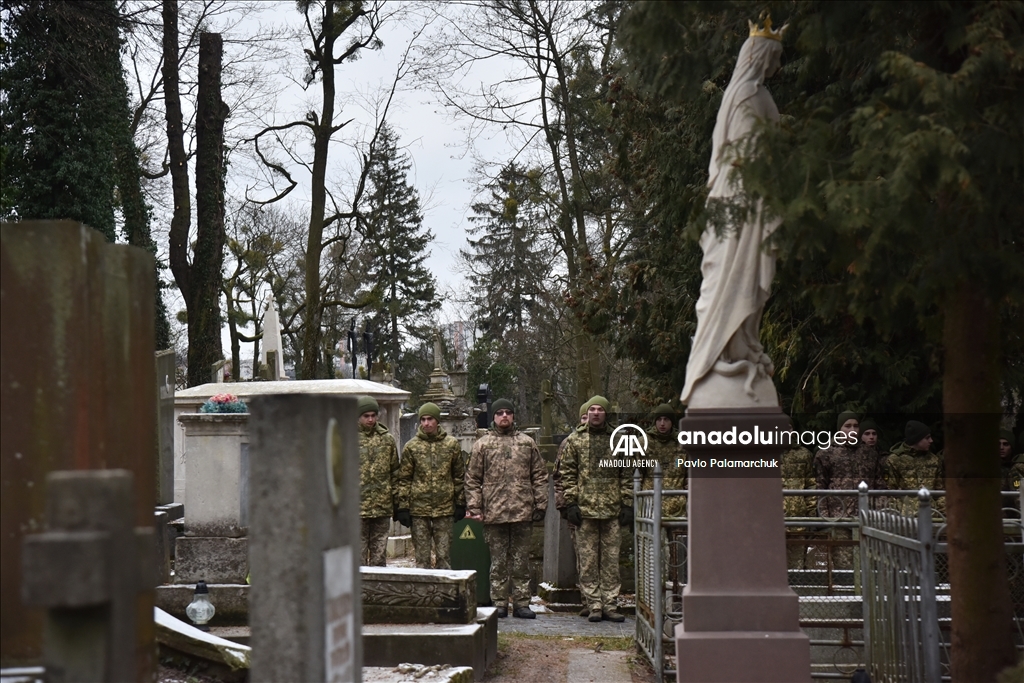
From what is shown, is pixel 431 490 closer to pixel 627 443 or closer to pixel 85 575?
pixel 627 443

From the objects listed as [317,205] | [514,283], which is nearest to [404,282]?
[514,283]

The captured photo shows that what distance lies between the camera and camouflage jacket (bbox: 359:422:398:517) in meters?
11.8

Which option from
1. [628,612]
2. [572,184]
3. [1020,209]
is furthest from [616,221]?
[1020,209]

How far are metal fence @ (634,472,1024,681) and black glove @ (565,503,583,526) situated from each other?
3.59 ft

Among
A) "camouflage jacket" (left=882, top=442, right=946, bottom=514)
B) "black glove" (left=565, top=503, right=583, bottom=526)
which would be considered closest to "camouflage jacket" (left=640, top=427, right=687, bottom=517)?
"black glove" (left=565, top=503, right=583, bottom=526)

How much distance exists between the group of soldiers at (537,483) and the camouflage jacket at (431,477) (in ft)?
0.04

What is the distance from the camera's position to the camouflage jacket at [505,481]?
11469mm

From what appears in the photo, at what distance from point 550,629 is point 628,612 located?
124 centimetres

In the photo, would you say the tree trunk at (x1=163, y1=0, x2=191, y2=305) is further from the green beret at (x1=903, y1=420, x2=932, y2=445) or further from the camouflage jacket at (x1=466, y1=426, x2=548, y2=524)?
the green beret at (x1=903, y1=420, x2=932, y2=445)

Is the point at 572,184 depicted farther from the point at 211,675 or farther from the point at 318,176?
the point at 211,675

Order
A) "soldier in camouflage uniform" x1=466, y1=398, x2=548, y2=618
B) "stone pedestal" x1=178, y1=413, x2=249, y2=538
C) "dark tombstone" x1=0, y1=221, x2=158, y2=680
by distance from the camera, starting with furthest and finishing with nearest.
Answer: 1. "soldier in camouflage uniform" x1=466, y1=398, x2=548, y2=618
2. "stone pedestal" x1=178, y1=413, x2=249, y2=538
3. "dark tombstone" x1=0, y1=221, x2=158, y2=680

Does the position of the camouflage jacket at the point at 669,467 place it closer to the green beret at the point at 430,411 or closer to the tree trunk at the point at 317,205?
the green beret at the point at 430,411

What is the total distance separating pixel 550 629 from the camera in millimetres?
10875

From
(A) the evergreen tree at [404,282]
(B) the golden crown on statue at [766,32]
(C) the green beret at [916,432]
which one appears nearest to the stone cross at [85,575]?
(B) the golden crown on statue at [766,32]
